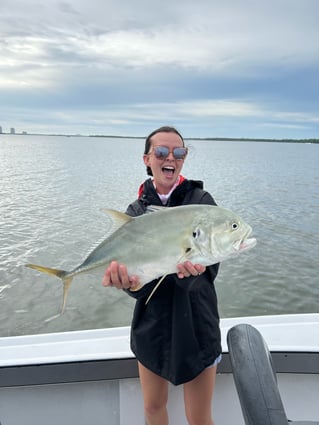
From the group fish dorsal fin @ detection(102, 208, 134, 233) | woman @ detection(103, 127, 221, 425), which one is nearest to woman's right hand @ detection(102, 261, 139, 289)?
woman @ detection(103, 127, 221, 425)

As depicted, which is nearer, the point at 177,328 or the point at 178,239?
the point at 178,239

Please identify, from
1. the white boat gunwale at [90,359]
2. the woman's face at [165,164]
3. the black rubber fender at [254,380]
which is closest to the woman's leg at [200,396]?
the white boat gunwale at [90,359]

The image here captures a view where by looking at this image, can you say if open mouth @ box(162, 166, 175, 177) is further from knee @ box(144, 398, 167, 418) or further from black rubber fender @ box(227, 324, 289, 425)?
knee @ box(144, 398, 167, 418)

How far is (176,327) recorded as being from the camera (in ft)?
7.31

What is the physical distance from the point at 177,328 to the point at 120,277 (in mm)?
476

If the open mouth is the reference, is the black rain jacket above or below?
below

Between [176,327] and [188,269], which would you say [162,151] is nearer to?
[188,269]

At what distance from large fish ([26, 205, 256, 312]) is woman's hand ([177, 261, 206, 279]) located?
1.1 inches

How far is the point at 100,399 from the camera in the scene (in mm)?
2736

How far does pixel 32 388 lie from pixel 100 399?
0.51 meters

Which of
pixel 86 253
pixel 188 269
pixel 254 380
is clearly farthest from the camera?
pixel 86 253

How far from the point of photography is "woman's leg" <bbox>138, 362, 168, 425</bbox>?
7.73 ft

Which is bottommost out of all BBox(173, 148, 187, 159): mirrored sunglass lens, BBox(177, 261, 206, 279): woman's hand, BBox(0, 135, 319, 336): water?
BBox(0, 135, 319, 336): water

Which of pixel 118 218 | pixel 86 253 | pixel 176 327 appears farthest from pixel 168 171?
pixel 86 253
